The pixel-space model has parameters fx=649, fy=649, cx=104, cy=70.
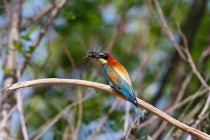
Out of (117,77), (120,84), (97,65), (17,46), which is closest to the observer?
(120,84)

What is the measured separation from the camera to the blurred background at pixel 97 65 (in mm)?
5336

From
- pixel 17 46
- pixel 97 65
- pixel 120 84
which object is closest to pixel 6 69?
pixel 17 46

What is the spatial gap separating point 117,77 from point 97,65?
2.01 m

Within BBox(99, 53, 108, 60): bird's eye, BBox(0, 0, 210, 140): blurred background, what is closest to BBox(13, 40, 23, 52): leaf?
BBox(0, 0, 210, 140): blurred background

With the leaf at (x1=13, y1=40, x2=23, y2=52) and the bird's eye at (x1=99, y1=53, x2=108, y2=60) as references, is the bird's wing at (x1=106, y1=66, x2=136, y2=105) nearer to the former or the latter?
the bird's eye at (x1=99, y1=53, x2=108, y2=60)

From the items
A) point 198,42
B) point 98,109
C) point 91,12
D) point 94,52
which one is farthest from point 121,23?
point 94,52

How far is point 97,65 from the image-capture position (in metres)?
6.11

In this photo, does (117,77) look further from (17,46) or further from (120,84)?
(17,46)

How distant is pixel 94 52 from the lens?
4016 mm

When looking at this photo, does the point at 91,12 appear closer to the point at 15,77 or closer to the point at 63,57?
the point at 63,57

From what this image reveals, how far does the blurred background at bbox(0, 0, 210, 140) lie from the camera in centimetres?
534

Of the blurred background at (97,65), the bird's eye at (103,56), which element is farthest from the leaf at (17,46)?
the bird's eye at (103,56)

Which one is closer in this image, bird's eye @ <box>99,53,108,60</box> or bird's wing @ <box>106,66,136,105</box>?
bird's wing @ <box>106,66,136,105</box>

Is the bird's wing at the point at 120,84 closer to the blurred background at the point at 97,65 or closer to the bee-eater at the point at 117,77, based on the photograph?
the bee-eater at the point at 117,77
